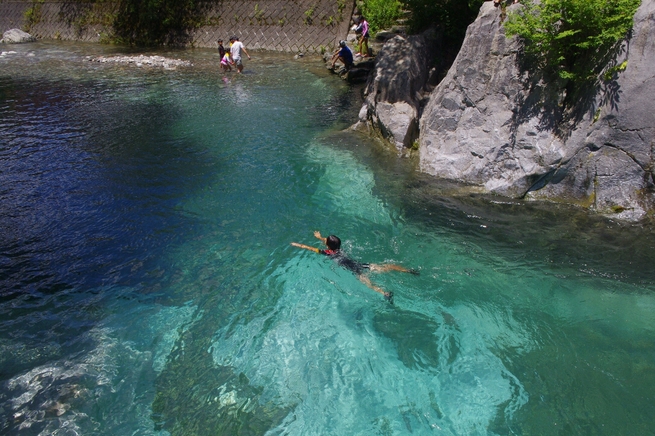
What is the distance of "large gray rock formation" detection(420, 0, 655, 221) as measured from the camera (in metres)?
8.23

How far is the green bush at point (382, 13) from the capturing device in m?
20.5

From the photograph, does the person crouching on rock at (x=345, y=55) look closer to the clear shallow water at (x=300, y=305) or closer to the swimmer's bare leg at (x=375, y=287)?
the clear shallow water at (x=300, y=305)

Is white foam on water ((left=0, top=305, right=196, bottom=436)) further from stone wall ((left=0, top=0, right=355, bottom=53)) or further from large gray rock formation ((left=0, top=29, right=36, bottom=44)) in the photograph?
large gray rock formation ((left=0, top=29, right=36, bottom=44))

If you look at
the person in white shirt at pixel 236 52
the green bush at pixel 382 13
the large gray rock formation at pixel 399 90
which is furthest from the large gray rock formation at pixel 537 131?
the person in white shirt at pixel 236 52

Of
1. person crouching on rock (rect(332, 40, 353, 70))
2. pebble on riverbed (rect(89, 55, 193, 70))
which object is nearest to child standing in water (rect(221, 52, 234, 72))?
pebble on riverbed (rect(89, 55, 193, 70))

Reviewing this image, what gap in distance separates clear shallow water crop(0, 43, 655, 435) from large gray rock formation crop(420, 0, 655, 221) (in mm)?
660

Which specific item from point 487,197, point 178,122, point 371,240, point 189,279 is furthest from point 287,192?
point 178,122

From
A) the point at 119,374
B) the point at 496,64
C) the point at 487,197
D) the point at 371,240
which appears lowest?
the point at 119,374

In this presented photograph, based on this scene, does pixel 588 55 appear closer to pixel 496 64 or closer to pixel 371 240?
pixel 496 64

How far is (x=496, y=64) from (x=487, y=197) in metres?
3.17

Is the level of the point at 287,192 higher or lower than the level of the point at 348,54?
lower

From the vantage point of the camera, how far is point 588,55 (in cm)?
894

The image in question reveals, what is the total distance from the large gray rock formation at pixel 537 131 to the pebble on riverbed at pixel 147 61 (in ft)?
55.0

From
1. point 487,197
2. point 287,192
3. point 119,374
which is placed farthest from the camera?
point 287,192
